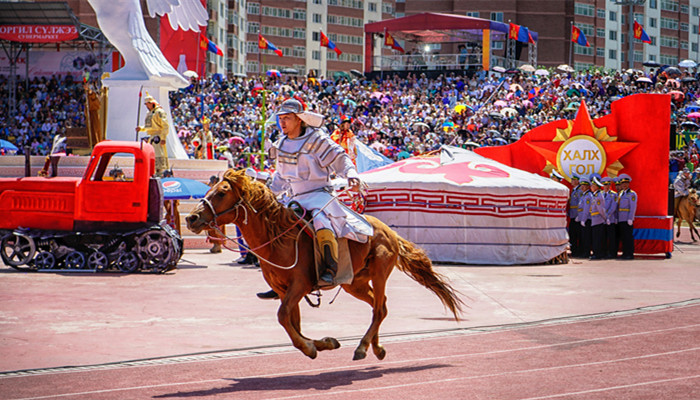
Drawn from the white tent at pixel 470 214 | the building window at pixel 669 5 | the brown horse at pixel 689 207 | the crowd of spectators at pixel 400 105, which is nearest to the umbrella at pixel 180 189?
the white tent at pixel 470 214

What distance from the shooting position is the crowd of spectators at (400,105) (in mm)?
35500

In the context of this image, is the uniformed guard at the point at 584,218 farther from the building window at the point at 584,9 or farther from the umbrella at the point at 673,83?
→ the building window at the point at 584,9

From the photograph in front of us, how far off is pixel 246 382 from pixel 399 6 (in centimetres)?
9590

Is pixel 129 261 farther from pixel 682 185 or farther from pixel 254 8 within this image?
pixel 254 8

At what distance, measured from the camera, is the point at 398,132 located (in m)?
38.5

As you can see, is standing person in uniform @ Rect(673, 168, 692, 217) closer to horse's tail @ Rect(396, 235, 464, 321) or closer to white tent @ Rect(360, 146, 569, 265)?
white tent @ Rect(360, 146, 569, 265)

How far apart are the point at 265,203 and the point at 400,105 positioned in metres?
34.9

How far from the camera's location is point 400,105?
4266 cm

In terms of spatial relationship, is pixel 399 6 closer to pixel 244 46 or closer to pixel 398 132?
pixel 244 46

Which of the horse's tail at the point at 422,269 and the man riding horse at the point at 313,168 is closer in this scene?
the man riding horse at the point at 313,168

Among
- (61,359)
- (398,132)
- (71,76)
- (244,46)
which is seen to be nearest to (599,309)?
(61,359)

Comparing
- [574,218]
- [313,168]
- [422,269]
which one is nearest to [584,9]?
[574,218]

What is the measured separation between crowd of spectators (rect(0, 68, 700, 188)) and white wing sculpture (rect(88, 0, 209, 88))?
16.6 ft

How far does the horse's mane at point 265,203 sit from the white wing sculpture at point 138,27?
1862 centimetres
